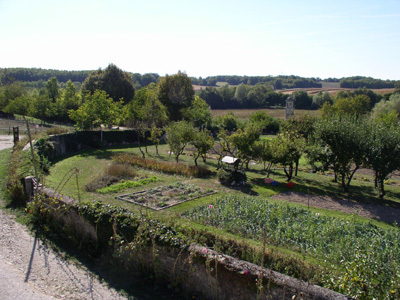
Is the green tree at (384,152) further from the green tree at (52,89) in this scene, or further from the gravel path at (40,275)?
the green tree at (52,89)

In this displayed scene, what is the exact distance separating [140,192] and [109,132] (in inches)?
813

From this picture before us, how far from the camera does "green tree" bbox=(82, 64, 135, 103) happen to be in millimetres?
52656

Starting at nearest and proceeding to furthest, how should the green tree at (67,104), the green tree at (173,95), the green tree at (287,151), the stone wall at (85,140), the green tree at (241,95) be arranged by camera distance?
1. the green tree at (287,151)
2. the stone wall at (85,140)
3. the green tree at (67,104)
4. the green tree at (173,95)
5. the green tree at (241,95)

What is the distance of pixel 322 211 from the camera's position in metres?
14.1

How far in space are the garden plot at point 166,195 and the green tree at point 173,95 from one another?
34.2 metres

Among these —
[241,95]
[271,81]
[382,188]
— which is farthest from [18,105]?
[271,81]

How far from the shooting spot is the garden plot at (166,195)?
13859mm

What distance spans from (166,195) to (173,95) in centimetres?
3720

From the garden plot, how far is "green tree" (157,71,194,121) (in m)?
34.2

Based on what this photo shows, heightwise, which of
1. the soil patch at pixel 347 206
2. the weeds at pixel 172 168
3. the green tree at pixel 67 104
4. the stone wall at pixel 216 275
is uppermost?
the green tree at pixel 67 104

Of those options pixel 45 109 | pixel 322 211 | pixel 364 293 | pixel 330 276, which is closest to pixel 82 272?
pixel 330 276

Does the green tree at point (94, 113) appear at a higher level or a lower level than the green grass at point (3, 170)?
higher

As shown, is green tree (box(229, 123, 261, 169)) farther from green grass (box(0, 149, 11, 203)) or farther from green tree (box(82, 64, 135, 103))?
green tree (box(82, 64, 135, 103))

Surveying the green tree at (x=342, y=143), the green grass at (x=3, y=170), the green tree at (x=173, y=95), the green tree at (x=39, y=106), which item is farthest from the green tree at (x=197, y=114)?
the green tree at (x=342, y=143)
